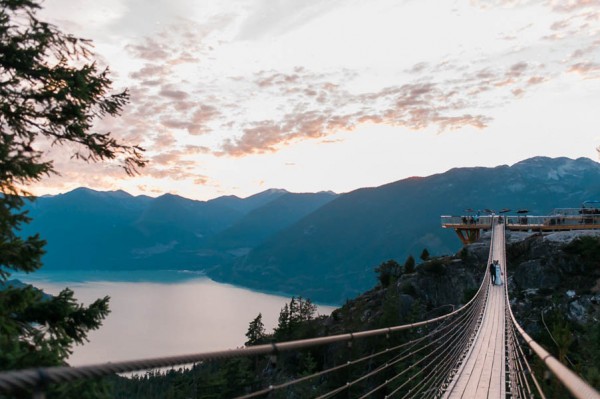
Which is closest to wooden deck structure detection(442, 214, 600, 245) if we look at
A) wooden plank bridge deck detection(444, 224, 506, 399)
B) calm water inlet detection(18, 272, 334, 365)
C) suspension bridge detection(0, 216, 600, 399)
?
suspension bridge detection(0, 216, 600, 399)

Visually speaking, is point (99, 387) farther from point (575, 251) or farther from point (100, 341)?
point (100, 341)

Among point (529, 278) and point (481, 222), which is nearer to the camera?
point (529, 278)

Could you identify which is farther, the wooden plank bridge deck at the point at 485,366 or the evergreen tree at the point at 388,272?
the evergreen tree at the point at 388,272

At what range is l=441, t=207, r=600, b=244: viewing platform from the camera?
33.9m

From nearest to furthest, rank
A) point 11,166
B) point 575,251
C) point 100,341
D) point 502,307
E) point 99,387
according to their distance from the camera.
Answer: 1. point 99,387
2. point 11,166
3. point 502,307
4. point 575,251
5. point 100,341

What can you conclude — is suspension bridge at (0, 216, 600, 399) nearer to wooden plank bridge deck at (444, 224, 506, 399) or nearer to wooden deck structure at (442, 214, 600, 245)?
wooden plank bridge deck at (444, 224, 506, 399)

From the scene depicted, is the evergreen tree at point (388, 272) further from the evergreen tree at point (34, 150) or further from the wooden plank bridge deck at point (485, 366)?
the evergreen tree at point (34, 150)

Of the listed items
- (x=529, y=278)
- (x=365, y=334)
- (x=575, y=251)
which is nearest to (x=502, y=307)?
(x=529, y=278)

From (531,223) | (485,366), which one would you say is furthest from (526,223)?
(485,366)

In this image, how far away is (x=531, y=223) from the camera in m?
38.8

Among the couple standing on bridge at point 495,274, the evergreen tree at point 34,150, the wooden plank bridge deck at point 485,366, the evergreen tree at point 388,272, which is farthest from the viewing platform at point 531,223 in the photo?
the evergreen tree at point 34,150

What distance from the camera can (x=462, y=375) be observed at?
10.1 metres

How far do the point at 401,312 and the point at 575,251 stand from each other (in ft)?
40.3

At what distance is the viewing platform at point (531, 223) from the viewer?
33.9 m
